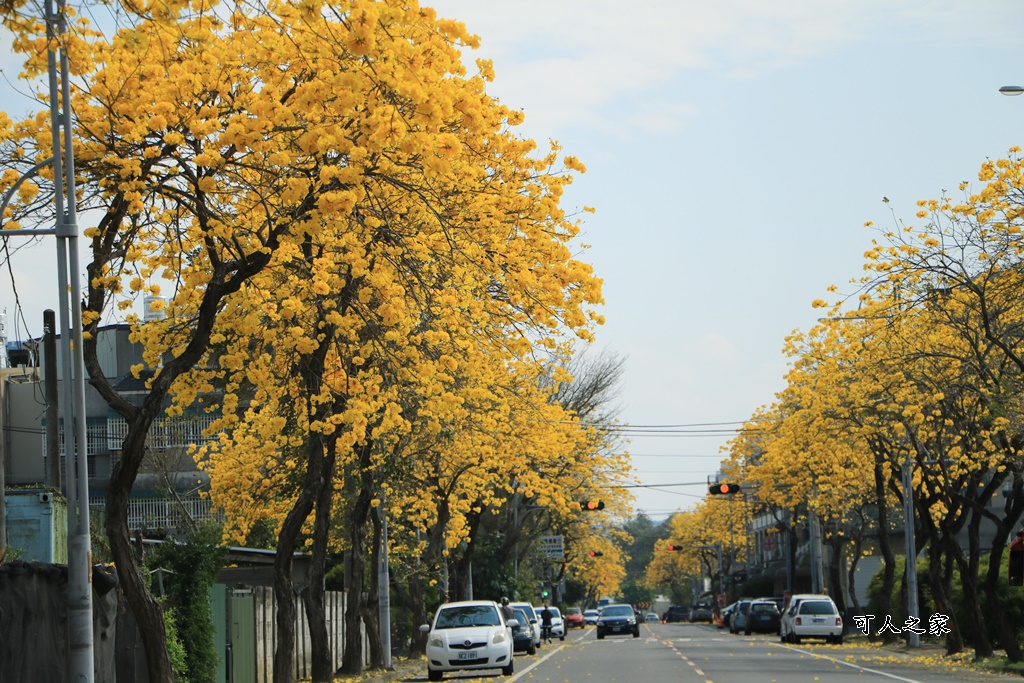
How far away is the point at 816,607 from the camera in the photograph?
44.0 metres

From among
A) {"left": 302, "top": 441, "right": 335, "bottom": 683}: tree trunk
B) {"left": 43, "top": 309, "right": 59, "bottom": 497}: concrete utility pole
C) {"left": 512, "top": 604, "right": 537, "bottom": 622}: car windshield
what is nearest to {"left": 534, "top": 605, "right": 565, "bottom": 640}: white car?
{"left": 512, "top": 604, "right": 537, "bottom": 622}: car windshield

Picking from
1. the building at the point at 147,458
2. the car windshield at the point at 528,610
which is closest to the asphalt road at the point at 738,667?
the car windshield at the point at 528,610

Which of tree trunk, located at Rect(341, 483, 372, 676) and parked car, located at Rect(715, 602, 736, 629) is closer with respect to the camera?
tree trunk, located at Rect(341, 483, 372, 676)

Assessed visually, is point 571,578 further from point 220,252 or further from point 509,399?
point 220,252

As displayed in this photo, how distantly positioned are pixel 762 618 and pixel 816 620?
55.0 feet

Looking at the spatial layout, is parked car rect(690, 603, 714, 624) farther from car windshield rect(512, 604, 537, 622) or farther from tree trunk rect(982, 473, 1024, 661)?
tree trunk rect(982, 473, 1024, 661)

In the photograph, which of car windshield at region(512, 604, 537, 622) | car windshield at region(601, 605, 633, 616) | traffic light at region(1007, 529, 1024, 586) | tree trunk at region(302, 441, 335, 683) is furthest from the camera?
car windshield at region(601, 605, 633, 616)

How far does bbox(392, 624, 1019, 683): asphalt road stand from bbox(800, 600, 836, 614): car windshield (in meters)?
4.50

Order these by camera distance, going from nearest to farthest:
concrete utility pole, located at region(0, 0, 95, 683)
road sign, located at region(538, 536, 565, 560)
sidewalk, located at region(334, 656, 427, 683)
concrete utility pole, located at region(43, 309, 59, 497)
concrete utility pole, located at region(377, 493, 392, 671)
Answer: concrete utility pole, located at region(0, 0, 95, 683) < concrete utility pole, located at region(43, 309, 59, 497) < sidewalk, located at region(334, 656, 427, 683) < concrete utility pole, located at region(377, 493, 392, 671) < road sign, located at region(538, 536, 565, 560)

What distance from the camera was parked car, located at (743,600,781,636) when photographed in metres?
59.9

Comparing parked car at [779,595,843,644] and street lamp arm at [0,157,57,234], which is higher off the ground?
street lamp arm at [0,157,57,234]

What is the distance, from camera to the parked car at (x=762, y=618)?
197ft

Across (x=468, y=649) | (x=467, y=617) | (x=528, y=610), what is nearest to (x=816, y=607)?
(x=528, y=610)

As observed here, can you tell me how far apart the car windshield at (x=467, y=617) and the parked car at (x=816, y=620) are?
18.0m
